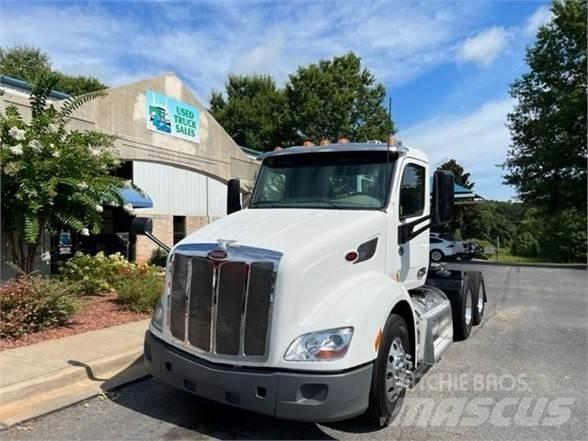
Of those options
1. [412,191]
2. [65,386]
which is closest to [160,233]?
[65,386]

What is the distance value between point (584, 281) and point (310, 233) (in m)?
15.3

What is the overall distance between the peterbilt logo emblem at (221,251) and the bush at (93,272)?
6.68m

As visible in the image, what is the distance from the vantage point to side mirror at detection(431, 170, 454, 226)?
5.14 meters

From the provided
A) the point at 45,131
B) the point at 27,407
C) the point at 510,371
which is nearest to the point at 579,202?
the point at 510,371

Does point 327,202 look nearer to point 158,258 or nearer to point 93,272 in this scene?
point 93,272

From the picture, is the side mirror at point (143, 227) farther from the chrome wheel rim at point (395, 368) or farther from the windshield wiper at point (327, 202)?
the chrome wheel rim at point (395, 368)

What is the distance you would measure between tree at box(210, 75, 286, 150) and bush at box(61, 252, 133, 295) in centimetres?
2772

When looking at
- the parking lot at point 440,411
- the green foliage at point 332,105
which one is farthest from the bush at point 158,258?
the green foliage at point 332,105

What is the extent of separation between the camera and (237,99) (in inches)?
1775

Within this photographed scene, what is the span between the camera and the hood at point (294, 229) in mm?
4133

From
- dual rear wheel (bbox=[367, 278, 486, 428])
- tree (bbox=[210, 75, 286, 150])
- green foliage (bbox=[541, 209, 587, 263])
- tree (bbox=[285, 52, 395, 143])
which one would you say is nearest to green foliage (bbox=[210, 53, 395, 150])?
tree (bbox=[285, 52, 395, 143])

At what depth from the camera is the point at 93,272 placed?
1027 cm

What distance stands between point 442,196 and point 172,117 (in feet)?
44.1

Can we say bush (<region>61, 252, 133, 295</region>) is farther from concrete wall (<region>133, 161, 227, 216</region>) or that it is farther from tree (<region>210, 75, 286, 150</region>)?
tree (<region>210, 75, 286, 150</region>)
